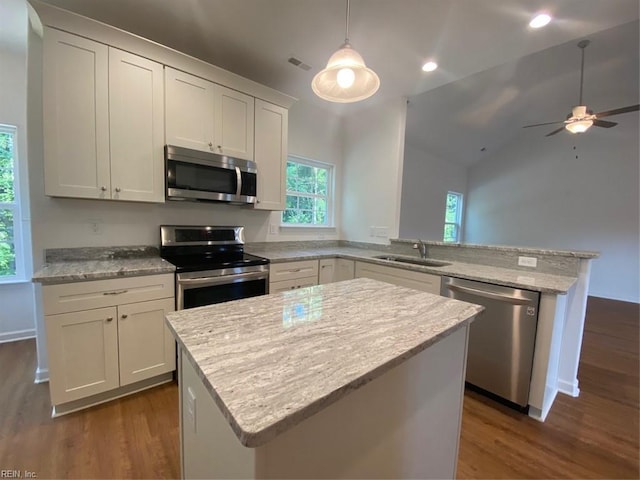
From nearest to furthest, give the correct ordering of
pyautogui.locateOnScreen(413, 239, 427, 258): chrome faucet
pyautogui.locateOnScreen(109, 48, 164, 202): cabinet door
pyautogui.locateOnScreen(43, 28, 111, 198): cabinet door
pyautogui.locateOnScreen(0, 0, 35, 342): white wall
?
pyautogui.locateOnScreen(43, 28, 111, 198): cabinet door → pyautogui.locateOnScreen(109, 48, 164, 202): cabinet door → pyautogui.locateOnScreen(0, 0, 35, 342): white wall → pyautogui.locateOnScreen(413, 239, 427, 258): chrome faucet

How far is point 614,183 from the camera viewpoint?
17.2 feet

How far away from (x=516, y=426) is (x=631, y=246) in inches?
222

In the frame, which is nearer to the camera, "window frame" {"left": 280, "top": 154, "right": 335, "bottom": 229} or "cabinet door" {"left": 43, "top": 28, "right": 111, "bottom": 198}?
"cabinet door" {"left": 43, "top": 28, "right": 111, "bottom": 198}

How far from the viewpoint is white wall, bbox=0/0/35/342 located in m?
2.47

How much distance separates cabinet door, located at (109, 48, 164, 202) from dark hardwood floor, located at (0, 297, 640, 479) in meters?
1.52

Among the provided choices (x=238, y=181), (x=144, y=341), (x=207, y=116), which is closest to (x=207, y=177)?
(x=238, y=181)

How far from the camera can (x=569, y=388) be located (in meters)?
2.19

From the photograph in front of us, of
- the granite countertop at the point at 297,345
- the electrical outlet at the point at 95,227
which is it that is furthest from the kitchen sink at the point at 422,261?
the electrical outlet at the point at 95,227

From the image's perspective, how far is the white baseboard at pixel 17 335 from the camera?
2.70 metres

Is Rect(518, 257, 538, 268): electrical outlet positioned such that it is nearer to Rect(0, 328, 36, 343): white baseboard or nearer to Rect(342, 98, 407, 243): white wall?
Rect(342, 98, 407, 243): white wall

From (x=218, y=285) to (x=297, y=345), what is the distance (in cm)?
157

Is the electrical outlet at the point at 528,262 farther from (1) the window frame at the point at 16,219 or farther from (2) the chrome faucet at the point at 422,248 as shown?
(1) the window frame at the point at 16,219

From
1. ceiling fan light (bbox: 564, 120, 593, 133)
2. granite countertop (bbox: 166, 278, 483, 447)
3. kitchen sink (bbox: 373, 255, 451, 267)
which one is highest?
ceiling fan light (bbox: 564, 120, 593, 133)

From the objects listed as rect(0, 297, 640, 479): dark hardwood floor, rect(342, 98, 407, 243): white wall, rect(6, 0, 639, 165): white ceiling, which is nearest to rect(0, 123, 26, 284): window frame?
rect(0, 297, 640, 479): dark hardwood floor
